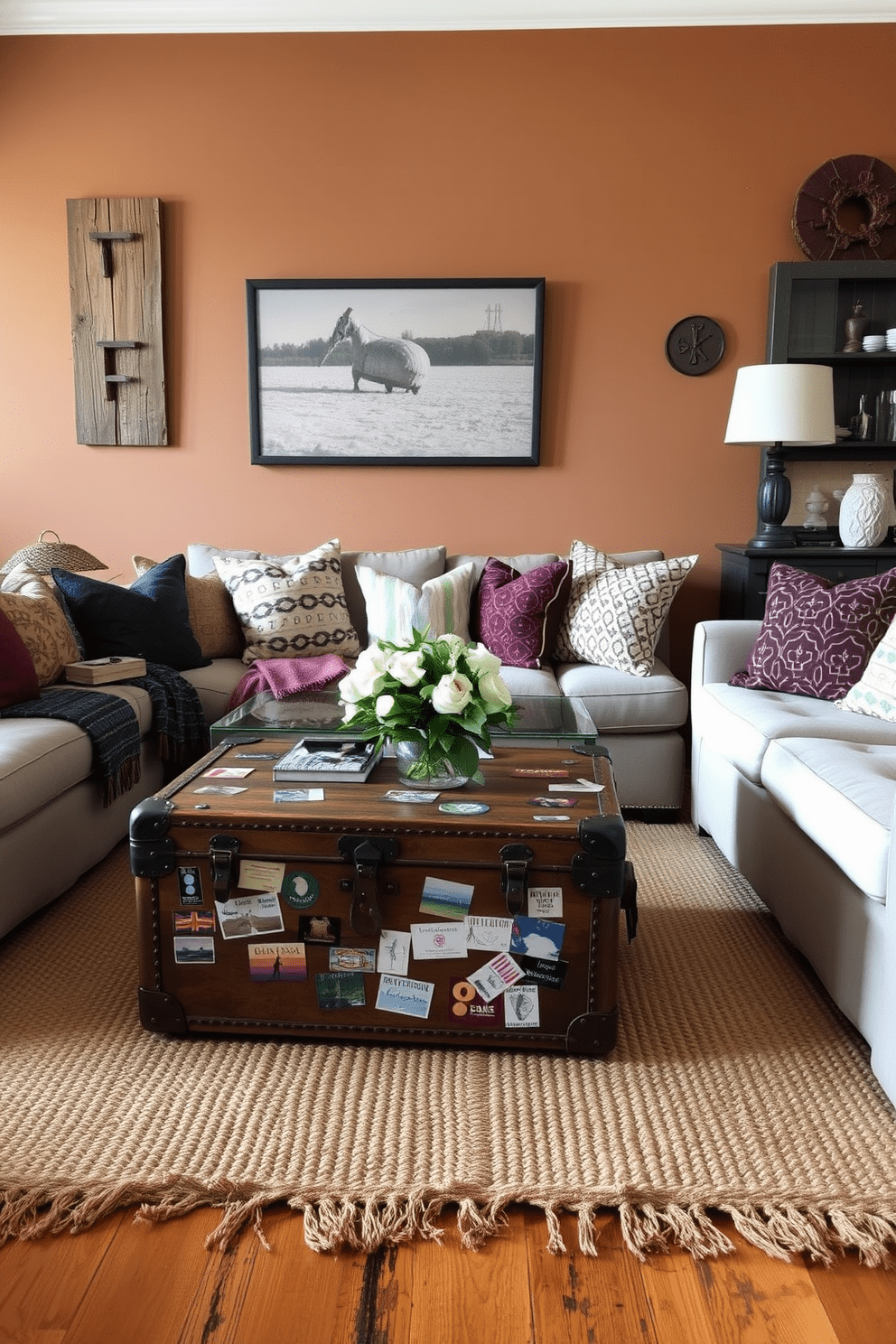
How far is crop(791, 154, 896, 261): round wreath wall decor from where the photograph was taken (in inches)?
158

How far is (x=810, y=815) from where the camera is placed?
219 cm

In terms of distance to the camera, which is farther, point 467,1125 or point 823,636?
point 823,636

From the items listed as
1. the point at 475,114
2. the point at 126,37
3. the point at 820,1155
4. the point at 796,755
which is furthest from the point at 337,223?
the point at 820,1155

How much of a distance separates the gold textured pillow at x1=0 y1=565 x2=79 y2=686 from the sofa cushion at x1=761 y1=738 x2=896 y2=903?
2.15 meters

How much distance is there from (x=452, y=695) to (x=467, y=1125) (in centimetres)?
78

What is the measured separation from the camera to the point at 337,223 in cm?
423

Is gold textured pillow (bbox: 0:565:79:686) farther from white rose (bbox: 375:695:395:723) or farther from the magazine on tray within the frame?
white rose (bbox: 375:695:395:723)

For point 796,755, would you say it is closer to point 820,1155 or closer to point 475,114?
point 820,1155

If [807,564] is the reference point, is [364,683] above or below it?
below

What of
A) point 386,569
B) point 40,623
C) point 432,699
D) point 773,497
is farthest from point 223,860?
Answer: point 773,497

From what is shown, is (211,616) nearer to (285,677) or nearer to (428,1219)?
(285,677)

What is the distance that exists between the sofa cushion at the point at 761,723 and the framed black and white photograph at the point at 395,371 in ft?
5.40

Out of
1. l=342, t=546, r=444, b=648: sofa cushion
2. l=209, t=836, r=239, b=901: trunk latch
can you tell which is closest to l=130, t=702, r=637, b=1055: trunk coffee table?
l=209, t=836, r=239, b=901: trunk latch

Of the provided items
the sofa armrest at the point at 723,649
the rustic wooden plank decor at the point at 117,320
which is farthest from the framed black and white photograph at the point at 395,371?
the sofa armrest at the point at 723,649
